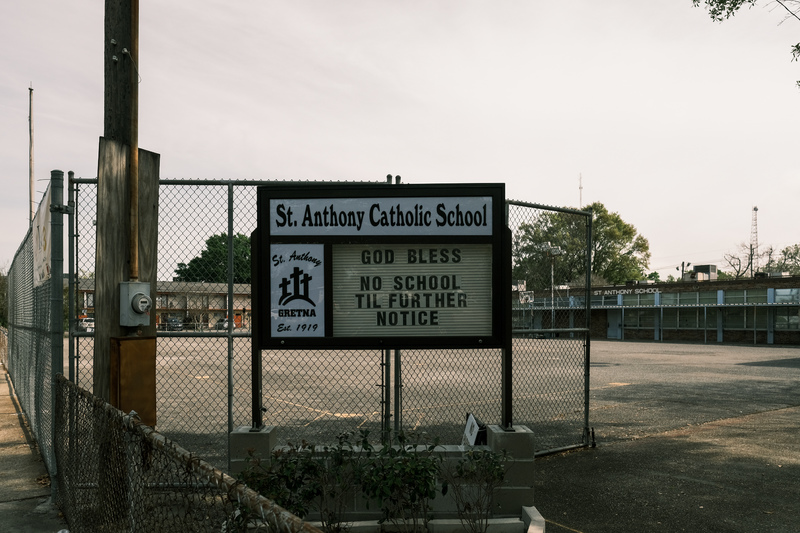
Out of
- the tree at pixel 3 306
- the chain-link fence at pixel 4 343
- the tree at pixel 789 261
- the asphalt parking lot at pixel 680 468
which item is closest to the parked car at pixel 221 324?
the asphalt parking lot at pixel 680 468

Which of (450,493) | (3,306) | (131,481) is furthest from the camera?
(3,306)

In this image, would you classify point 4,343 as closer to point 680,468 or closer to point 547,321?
point 547,321

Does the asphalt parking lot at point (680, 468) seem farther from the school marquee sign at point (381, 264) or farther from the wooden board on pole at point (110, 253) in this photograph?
the wooden board on pole at point (110, 253)

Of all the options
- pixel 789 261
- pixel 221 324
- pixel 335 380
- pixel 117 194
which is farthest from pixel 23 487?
pixel 789 261

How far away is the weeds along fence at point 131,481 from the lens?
230cm

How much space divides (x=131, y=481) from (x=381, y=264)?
2.89 m

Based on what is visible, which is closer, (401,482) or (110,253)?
(401,482)

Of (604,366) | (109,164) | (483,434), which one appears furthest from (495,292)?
(604,366)

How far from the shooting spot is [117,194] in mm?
5676

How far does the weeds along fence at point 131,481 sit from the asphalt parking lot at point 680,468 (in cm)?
362

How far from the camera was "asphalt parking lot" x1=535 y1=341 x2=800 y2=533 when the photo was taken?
5.83 m

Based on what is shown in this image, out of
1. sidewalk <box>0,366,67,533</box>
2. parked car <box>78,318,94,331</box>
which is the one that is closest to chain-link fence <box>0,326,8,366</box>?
sidewalk <box>0,366,67,533</box>

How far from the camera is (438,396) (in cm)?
1398

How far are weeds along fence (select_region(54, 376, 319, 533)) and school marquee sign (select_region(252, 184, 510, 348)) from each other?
1.73 m
